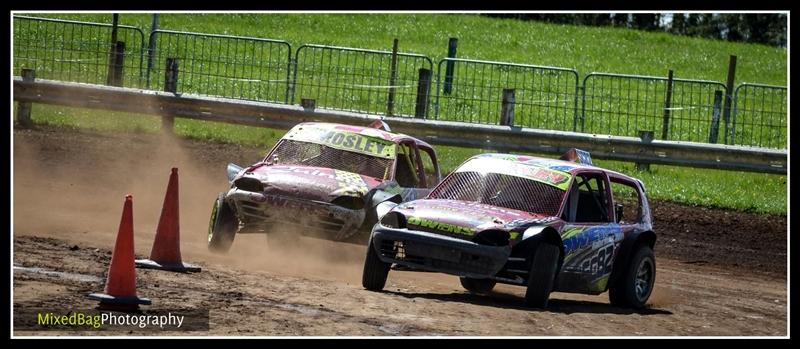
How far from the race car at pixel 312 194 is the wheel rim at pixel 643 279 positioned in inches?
97.7

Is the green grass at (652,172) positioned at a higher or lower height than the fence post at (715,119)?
lower

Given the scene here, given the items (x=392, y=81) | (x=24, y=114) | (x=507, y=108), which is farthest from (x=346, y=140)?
(x=392, y=81)

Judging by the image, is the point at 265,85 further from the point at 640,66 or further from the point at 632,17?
the point at 632,17

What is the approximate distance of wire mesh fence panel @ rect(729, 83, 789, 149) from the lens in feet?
76.7

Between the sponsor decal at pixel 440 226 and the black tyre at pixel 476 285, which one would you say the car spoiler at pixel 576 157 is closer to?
the black tyre at pixel 476 285

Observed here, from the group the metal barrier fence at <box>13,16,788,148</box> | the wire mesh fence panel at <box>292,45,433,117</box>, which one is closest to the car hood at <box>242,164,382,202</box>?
the metal barrier fence at <box>13,16,788,148</box>

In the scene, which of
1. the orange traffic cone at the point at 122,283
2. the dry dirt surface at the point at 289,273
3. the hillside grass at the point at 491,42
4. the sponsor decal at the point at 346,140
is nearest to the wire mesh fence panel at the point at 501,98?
the hillside grass at the point at 491,42

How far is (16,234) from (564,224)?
16.1 feet

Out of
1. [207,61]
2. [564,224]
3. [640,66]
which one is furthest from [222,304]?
[640,66]

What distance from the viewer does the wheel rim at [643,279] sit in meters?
13.3

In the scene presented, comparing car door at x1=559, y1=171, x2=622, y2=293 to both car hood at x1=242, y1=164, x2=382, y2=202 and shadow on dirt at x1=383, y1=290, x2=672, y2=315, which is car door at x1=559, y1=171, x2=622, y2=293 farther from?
car hood at x1=242, y1=164, x2=382, y2=202

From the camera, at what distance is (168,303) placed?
9969mm

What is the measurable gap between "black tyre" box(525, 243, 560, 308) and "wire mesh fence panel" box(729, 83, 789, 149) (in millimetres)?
12051

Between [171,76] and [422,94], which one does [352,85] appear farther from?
[171,76]
